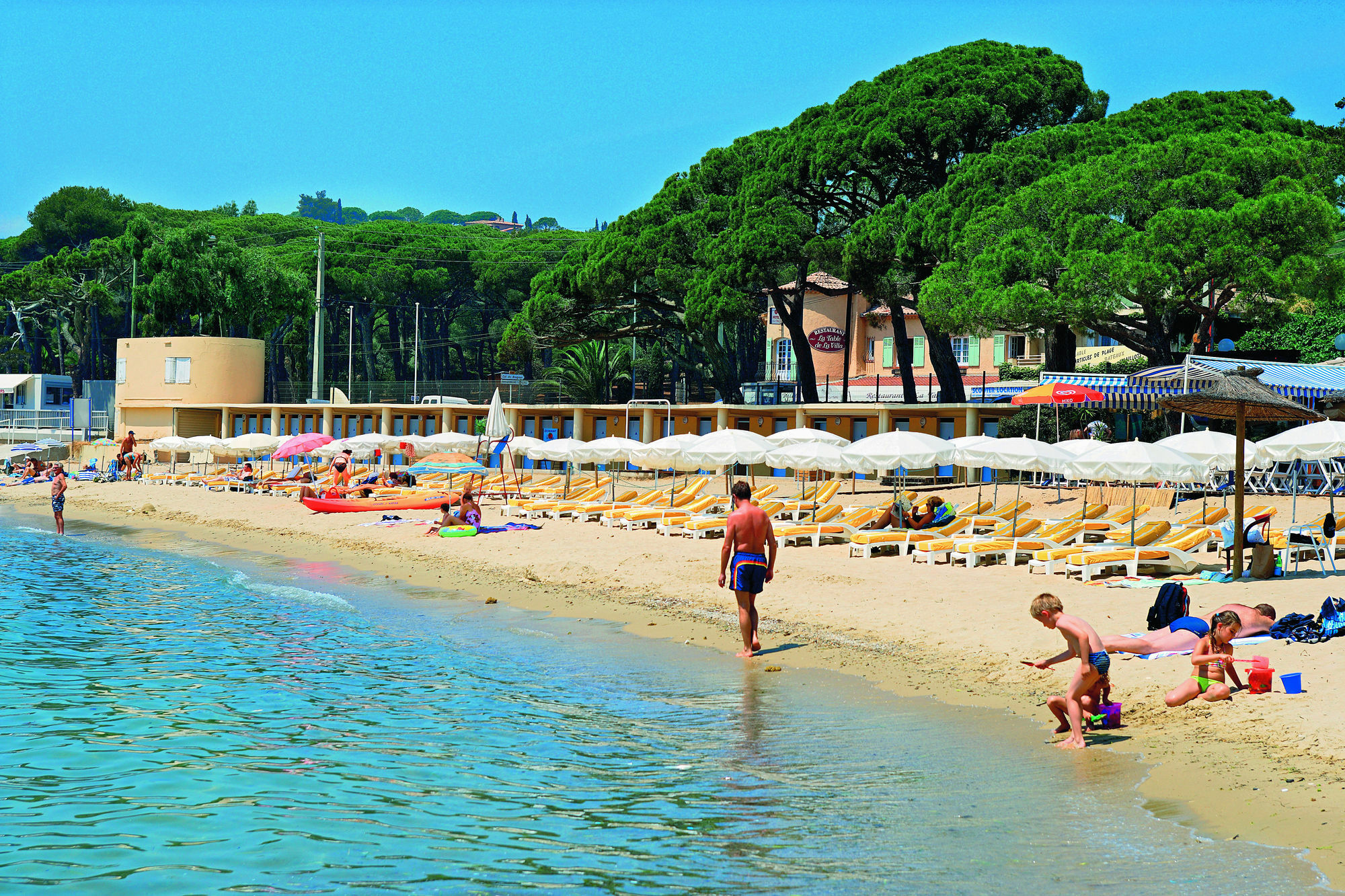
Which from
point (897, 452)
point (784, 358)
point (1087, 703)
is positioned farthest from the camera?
point (784, 358)

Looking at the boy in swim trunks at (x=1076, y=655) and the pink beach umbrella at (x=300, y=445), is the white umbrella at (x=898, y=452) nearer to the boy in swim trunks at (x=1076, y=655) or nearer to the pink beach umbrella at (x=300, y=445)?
the boy in swim trunks at (x=1076, y=655)

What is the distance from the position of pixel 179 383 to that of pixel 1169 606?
4873 centimetres

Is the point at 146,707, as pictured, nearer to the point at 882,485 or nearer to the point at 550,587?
the point at 550,587

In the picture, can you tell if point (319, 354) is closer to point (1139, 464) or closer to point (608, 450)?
point (608, 450)

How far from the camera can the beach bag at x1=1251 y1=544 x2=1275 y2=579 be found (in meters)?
12.9

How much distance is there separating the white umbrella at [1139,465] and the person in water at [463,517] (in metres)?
11.6

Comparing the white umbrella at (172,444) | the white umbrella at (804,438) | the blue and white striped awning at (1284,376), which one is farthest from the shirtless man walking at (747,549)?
the white umbrella at (172,444)

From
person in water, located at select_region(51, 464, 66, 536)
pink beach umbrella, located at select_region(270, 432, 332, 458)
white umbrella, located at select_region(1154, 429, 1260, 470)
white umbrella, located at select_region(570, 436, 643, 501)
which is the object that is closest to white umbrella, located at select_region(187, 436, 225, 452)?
pink beach umbrella, located at select_region(270, 432, 332, 458)

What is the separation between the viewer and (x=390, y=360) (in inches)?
2928

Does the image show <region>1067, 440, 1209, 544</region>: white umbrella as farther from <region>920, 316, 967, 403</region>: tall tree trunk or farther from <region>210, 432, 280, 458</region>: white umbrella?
<region>210, 432, 280, 458</region>: white umbrella

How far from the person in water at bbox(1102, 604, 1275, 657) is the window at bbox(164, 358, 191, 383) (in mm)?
48447

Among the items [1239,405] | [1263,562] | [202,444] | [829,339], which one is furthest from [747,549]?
[829,339]

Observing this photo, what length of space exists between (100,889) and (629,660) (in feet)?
18.7

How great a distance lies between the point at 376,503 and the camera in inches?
1060
